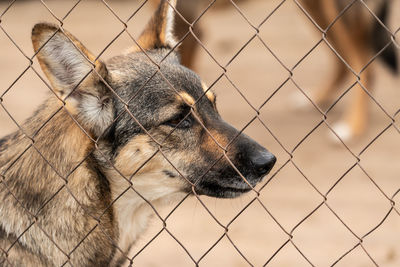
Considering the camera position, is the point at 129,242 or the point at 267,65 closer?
the point at 129,242

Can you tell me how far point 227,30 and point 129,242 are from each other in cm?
773

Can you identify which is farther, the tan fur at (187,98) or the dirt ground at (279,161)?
the dirt ground at (279,161)

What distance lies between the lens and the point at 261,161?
344cm

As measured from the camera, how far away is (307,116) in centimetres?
805

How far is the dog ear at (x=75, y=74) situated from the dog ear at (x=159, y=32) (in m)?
0.70

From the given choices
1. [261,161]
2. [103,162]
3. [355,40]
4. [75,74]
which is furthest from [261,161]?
[355,40]

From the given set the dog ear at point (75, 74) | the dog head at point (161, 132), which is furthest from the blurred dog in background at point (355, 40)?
the dog ear at point (75, 74)

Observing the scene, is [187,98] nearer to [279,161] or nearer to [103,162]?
[103,162]

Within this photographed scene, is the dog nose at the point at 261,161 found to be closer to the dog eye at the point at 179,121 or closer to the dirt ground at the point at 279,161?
the dirt ground at the point at 279,161

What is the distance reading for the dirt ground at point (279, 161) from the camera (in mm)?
5207

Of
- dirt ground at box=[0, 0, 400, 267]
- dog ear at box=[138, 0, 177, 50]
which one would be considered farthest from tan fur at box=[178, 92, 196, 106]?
dog ear at box=[138, 0, 177, 50]

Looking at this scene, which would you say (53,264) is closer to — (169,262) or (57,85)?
(57,85)

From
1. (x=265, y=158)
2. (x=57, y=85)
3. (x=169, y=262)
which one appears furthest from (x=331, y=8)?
(x=57, y=85)

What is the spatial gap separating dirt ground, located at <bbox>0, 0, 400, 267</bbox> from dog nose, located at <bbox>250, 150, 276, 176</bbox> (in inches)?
4.7
